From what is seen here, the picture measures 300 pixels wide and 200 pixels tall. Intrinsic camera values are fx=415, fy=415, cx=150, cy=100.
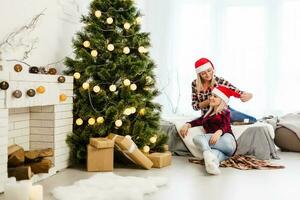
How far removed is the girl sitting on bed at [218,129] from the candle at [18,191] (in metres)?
1.81

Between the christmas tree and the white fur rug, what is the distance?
58cm

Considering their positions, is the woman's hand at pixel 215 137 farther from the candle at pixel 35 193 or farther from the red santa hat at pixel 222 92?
the candle at pixel 35 193

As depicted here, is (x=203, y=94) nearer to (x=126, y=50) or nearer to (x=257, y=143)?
(x=257, y=143)

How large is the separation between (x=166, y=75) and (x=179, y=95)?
343mm

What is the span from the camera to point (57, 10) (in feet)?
12.2

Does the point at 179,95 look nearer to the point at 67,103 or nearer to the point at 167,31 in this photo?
the point at 167,31

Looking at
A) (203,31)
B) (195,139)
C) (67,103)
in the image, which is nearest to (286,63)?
(203,31)

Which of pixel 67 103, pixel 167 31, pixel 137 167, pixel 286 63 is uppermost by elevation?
pixel 167 31

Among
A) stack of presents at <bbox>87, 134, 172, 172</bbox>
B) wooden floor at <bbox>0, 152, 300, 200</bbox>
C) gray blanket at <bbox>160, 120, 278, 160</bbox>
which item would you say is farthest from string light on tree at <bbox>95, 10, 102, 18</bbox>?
gray blanket at <bbox>160, 120, 278, 160</bbox>

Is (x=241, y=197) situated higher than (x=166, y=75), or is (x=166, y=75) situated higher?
(x=166, y=75)

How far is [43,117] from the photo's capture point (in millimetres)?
3217

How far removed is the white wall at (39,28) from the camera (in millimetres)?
2980

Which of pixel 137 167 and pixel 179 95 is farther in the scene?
pixel 179 95

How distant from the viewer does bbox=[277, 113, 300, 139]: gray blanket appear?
178 inches
